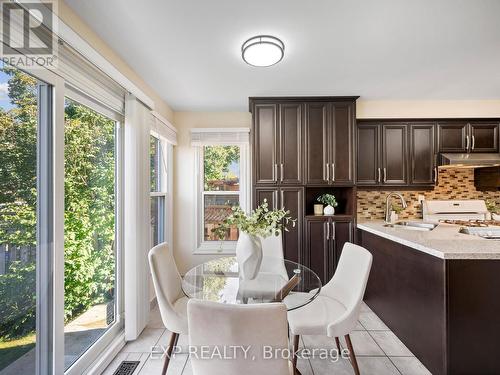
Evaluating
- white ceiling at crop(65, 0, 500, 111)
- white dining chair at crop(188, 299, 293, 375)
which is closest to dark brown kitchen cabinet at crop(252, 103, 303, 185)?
white ceiling at crop(65, 0, 500, 111)

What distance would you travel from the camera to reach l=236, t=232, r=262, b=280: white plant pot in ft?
5.83

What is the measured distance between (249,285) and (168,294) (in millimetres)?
662

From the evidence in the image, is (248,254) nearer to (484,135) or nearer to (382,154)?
(382,154)

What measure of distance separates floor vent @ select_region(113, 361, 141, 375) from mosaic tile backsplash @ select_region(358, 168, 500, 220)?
9.73 ft

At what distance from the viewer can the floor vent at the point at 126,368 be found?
190cm

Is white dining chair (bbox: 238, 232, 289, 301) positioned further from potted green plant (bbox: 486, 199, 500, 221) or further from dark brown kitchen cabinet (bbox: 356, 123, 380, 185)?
potted green plant (bbox: 486, 199, 500, 221)

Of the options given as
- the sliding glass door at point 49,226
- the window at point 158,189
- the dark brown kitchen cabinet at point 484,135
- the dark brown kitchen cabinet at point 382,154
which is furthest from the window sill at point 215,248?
the dark brown kitchen cabinet at point 484,135

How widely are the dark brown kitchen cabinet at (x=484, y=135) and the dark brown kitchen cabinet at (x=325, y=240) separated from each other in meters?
1.94

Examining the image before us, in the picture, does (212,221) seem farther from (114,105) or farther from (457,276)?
(457,276)

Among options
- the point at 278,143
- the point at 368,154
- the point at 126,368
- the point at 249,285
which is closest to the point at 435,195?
the point at 368,154

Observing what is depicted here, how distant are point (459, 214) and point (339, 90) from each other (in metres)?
2.30

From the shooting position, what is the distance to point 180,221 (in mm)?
3715

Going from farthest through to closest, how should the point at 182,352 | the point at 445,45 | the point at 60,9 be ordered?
the point at 182,352 → the point at 445,45 → the point at 60,9

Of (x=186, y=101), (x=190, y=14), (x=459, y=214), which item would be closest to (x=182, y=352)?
(x=190, y=14)
